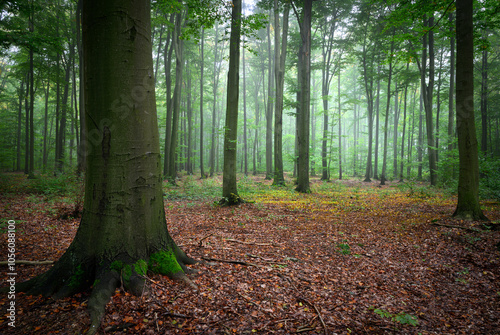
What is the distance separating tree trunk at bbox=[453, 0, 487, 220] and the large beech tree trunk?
6924mm

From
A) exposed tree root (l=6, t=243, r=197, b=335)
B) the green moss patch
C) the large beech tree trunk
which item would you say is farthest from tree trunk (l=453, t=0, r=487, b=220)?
exposed tree root (l=6, t=243, r=197, b=335)

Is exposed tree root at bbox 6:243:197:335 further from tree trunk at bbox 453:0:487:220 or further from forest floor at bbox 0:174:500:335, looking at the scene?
tree trunk at bbox 453:0:487:220

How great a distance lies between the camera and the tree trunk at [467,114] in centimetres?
532

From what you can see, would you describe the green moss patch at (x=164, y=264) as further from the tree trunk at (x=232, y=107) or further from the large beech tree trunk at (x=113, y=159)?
the tree trunk at (x=232, y=107)

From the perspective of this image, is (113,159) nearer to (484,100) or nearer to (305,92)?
(305,92)

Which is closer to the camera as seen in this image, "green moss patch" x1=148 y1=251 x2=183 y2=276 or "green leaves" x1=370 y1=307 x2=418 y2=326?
"green leaves" x1=370 y1=307 x2=418 y2=326

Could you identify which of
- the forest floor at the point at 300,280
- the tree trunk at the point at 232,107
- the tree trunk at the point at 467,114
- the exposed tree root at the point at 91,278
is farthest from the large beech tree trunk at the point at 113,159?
the tree trunk at the point at 467,114

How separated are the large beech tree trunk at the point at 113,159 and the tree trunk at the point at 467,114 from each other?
6924 millimetres


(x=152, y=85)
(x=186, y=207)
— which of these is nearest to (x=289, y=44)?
(x=186, y=207)

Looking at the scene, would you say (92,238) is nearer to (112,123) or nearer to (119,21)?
(112,123)

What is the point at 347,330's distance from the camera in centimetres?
228

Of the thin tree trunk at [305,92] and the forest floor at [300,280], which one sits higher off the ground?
the thin tree trunk at [305,92]

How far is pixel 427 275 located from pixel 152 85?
4961 mm

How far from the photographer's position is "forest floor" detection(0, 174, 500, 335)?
2.19m
